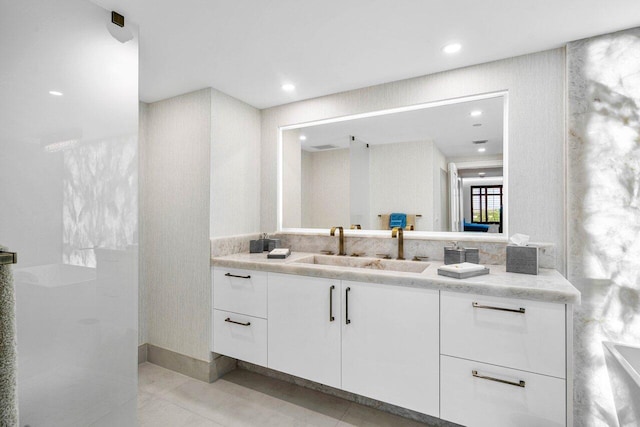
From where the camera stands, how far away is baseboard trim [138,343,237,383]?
2465 millimetres

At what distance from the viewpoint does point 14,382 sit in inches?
25.9

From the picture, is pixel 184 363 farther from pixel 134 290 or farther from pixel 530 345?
pixel 530 345

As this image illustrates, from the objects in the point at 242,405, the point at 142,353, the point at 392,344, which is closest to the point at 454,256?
the point at 392,344

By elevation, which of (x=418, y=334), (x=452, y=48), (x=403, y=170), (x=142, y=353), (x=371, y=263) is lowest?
(x=142, y=353)

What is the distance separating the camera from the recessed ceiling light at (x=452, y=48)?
6.22 ft

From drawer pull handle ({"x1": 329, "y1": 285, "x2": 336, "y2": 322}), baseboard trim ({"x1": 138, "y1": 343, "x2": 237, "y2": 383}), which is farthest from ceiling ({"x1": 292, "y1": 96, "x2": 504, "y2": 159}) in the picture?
baseboard trim ({"x1": 138, "y1": 343, "x2": 237, "y2": 383})

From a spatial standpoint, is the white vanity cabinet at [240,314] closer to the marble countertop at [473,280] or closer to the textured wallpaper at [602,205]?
the marble countertop at [473,280]

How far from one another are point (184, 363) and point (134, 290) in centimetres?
114

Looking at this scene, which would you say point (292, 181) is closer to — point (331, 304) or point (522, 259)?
point (331, 304)

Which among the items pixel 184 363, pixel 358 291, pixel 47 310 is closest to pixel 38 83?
pixel 47 310

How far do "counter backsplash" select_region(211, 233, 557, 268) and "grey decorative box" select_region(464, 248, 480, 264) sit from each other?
0.45 ft

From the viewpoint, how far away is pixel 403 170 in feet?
8.14

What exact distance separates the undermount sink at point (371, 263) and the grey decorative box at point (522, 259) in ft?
1.72

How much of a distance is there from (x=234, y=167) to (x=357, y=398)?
2031 mm
